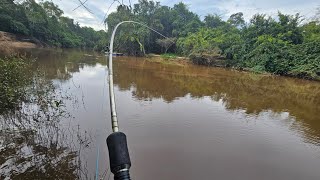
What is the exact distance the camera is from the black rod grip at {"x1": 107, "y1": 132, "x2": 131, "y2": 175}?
1.02 meters

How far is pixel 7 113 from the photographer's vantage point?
545 centimetres

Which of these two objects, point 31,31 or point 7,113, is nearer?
point 7,113

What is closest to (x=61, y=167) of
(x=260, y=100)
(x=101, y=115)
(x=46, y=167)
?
(x=46, y=167)

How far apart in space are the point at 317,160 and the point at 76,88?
8.38m

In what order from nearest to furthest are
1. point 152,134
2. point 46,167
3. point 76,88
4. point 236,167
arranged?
point 46,167, point 236,167, point 152,134, point 76,88

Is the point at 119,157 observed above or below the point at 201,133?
above

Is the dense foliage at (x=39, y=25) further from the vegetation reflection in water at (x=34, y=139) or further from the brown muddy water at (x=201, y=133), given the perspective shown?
the vegetation reflection in water at (x=34, y=139)

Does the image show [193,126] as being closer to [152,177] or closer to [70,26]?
[152,177]

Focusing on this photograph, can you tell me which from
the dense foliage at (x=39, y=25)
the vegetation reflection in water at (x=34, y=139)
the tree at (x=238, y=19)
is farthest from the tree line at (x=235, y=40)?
the tree at (x=238, y=19)

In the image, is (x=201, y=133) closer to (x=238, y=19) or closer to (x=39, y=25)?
(x=39, y=25)

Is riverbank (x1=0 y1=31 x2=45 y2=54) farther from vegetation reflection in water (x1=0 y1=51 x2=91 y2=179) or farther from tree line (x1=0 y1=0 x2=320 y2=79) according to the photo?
vegetation reflection in water (x1=0 y1=51 x2=91 y2=179)

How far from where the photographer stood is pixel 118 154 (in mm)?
1042

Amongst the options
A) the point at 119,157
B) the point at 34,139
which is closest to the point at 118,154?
the point at 119,157

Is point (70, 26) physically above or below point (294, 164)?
above
